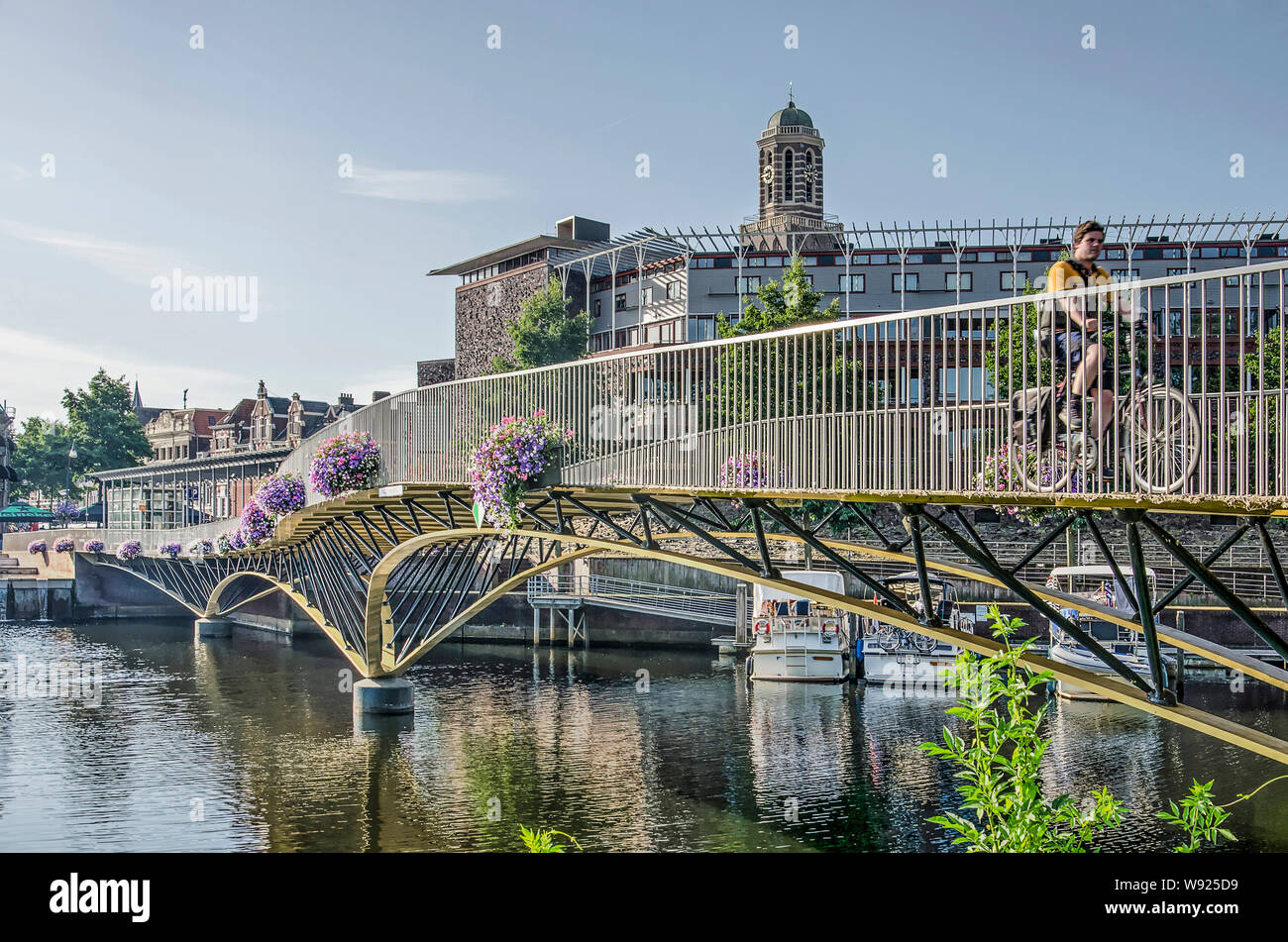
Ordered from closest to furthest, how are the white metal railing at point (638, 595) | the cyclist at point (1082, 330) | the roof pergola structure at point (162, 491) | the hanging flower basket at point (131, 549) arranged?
the cyclist at point (1082, 330) < the white metal railing at point (638, 595) < the hanging flower basket at point (131, 549) < the roof pergola structure at point (162, 491)

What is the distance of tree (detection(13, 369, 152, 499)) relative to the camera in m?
96.4

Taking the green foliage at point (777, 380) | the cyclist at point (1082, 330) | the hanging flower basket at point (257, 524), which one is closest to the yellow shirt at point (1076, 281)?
the cyclist at point (1082, 330)

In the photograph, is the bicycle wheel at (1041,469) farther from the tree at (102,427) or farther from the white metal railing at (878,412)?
the tree at (102,427)

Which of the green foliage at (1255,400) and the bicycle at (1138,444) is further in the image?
the bicycle at (1138,444)

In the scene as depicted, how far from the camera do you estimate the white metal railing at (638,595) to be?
47.5 m

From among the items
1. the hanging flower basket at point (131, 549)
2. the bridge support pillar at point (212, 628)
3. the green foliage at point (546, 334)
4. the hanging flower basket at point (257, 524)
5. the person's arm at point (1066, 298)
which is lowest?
the bridge support pillar at point (212, 628)

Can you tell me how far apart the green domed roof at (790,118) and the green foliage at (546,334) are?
73.4 ft

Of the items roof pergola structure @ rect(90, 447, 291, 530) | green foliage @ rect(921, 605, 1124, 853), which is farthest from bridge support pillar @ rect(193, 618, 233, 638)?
green foliage @ rect(921, 605, 1124, 853)

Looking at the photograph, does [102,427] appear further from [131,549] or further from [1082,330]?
[1082,330]

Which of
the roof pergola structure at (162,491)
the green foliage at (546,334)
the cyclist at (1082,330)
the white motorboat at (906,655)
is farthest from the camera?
the green foliage at (546,334)

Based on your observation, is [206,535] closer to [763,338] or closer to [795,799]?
[795,799]

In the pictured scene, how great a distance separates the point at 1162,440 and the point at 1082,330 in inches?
39.2

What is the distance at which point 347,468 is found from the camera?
2481cm

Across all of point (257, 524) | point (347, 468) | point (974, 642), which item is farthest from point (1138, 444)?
point (257, 524)
